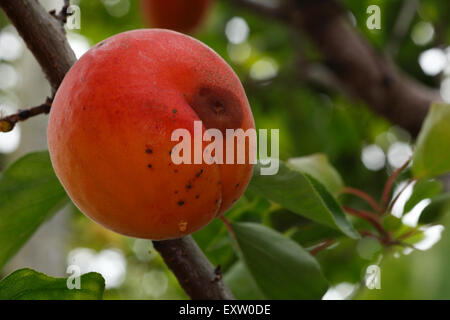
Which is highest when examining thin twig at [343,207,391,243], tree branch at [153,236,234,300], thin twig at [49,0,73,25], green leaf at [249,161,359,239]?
thin twig at [49,0,73,25]

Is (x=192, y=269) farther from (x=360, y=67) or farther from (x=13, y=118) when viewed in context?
(x=360, y=67)

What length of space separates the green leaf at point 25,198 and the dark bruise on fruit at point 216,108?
0.33 meters

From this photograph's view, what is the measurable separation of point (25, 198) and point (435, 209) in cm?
77

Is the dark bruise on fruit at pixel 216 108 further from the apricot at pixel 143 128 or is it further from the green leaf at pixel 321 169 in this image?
the green leaf at pixel 321 169

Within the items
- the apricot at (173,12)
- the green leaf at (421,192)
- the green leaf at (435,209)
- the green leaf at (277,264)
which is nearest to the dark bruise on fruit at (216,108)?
the green leaf at (277,264)

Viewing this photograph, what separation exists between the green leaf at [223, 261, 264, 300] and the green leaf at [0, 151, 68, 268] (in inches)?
13.2

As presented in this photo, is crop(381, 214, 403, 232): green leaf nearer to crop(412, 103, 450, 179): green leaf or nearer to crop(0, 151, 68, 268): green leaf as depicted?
crop(412, 103, 450, 179): green leaf

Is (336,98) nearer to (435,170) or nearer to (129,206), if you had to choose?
(435,170)

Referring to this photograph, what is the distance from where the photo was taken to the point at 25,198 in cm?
92

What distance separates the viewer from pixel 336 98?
2.66 metres

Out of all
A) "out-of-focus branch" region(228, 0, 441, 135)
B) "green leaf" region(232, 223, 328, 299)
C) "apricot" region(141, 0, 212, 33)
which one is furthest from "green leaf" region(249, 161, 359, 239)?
"apricot" region(141, 0, 212, 33)

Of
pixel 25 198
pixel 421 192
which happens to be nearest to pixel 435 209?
pixel 421 192

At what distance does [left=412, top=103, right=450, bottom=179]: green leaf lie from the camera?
100cm
